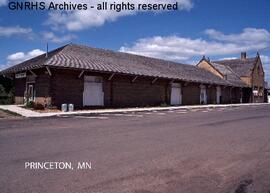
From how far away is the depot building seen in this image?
2212 centimetres

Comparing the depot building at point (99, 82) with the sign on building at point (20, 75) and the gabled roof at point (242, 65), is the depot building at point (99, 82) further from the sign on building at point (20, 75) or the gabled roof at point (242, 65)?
the gabled roof at point (242, 65)

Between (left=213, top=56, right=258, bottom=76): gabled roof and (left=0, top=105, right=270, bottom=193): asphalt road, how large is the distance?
153ft

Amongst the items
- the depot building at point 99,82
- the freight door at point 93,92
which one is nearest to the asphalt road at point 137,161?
the depot building at point 99,82

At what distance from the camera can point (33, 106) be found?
21.4 metres

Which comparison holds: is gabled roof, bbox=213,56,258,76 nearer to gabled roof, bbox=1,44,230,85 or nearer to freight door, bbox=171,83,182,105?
gabled roof, bbox=1,44,230,85

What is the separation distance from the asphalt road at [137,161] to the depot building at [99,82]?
1174 centimetres

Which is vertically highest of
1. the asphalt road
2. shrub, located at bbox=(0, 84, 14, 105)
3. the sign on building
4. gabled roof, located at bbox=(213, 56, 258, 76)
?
gabled roof, located at bbox=(213, 56, 258, 76)

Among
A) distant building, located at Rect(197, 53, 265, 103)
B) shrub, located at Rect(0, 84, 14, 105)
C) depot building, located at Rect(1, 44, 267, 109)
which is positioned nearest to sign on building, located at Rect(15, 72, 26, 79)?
depot building, located at Rect(1, 44, 267, 109)

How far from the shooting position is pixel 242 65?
187 feet

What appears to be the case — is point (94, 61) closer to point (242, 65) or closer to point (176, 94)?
point (176, 94)

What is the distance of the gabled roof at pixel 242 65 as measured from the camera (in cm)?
5456

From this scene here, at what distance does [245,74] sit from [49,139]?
49.5 meters

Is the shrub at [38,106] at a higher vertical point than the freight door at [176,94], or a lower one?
lower

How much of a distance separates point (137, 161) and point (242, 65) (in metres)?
54.0
